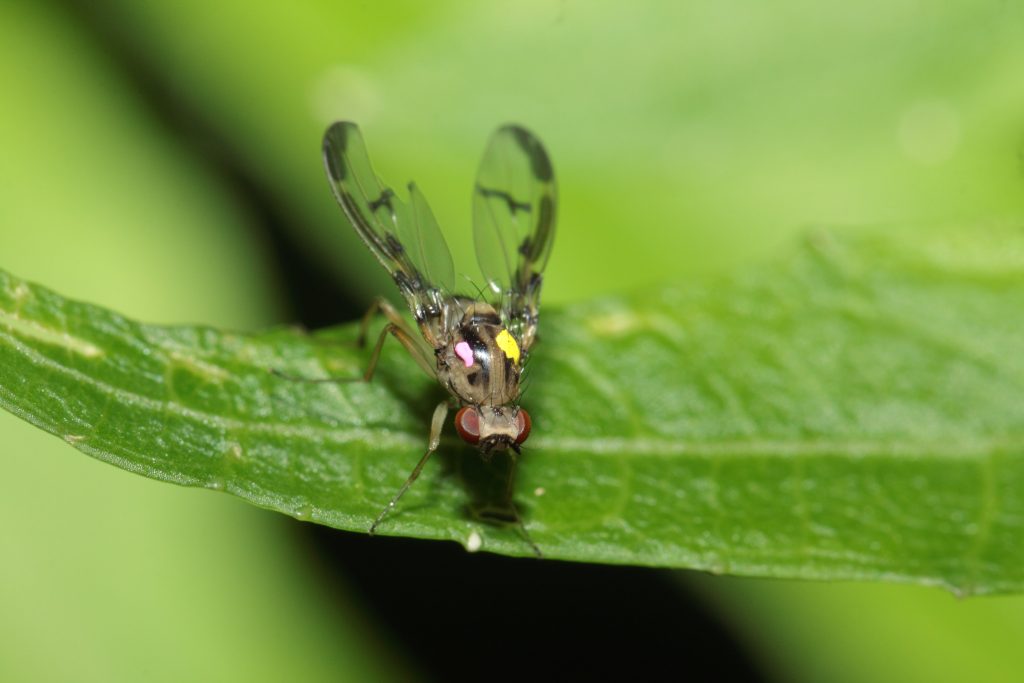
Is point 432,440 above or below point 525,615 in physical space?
below

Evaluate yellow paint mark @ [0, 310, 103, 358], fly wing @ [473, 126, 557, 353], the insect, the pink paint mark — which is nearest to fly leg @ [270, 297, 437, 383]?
the insect

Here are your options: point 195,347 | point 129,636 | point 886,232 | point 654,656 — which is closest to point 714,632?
point 654,656

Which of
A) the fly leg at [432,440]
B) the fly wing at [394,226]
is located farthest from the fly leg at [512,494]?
the fly wing at [394,226]

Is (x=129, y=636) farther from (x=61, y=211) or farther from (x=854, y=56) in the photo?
(x=854, y=56)

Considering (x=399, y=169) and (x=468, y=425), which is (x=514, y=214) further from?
(x=468, y=425)

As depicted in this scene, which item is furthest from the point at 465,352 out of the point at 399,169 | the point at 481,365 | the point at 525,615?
the point at 525,615

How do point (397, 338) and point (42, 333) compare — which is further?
point (397, 338)

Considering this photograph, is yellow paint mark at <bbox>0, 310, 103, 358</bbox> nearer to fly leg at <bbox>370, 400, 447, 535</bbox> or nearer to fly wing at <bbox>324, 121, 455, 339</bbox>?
fly leg at <bbox>370, 400, 447, 535</bbox>
